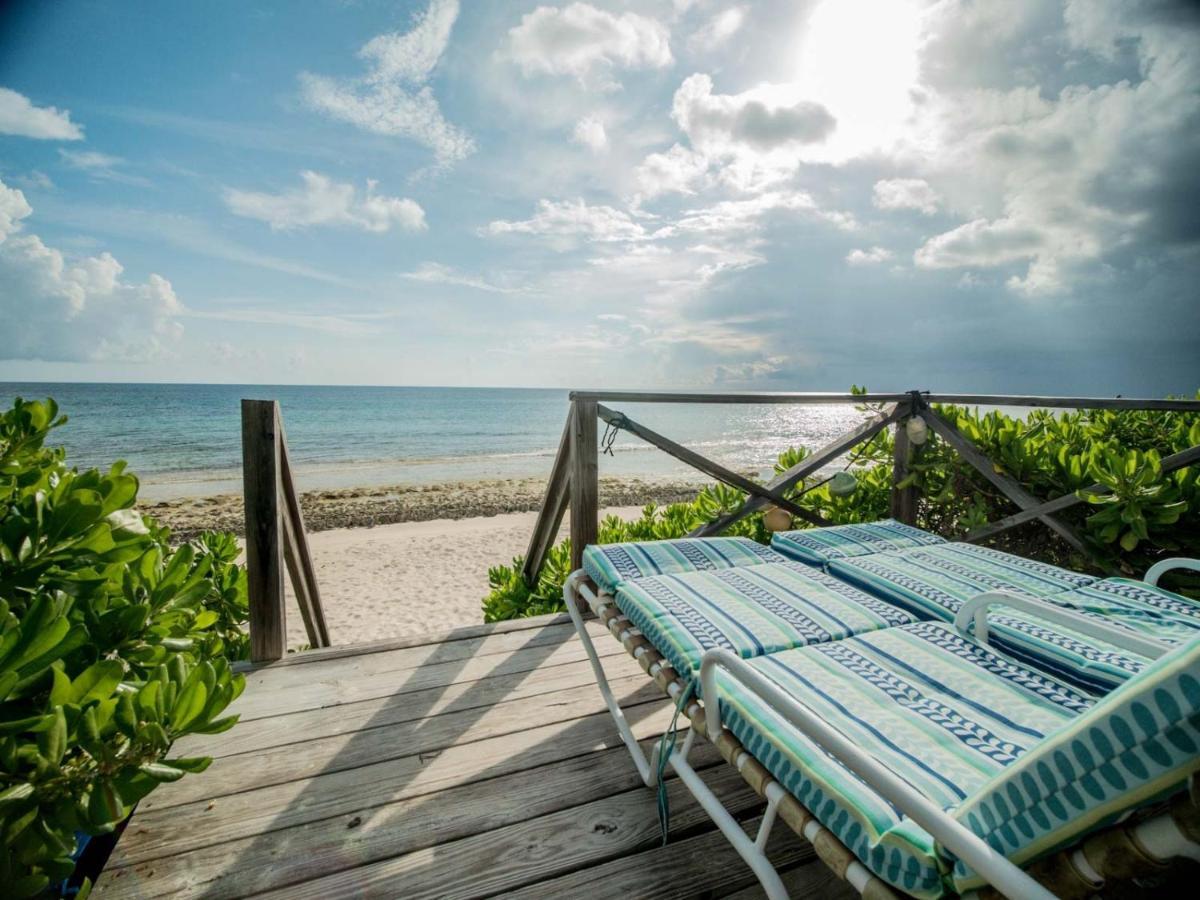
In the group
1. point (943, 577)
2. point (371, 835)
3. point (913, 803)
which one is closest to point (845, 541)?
point (943, 577)

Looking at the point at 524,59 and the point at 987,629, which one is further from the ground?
the point at 524,59

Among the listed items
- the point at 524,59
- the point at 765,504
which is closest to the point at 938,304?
the point at 524,59

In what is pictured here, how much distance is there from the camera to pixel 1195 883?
543 millimetres

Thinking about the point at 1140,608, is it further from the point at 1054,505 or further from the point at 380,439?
the point at 380,439

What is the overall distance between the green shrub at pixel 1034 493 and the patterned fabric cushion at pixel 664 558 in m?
1.28

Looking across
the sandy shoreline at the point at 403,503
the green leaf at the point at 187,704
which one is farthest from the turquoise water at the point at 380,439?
the green leaf at the point at 187,704

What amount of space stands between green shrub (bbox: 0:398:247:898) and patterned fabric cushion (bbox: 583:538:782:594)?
3.53 feet

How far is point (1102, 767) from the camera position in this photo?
52 centimetres

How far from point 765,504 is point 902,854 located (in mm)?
2573

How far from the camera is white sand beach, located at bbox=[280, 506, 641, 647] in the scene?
519 centimetres

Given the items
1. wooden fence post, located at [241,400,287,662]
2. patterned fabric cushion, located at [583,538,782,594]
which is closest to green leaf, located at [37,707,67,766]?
patterned fabric cushion, located at [583,538,782,594]

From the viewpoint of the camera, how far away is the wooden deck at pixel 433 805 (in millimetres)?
1267

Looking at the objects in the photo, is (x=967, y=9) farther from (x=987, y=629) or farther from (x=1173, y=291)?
(x=1173, y=291)

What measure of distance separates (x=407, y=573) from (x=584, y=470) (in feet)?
16.7
